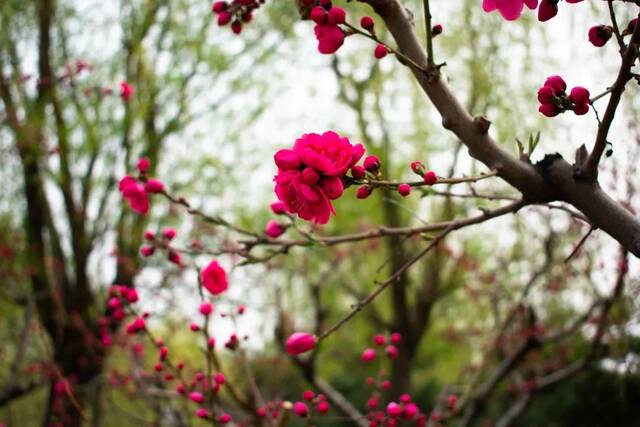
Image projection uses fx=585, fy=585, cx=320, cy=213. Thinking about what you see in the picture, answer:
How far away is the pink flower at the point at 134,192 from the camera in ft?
5.72

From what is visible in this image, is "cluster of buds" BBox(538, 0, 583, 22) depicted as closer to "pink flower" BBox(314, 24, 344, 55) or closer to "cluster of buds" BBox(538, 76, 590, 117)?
"cluster of buds" BBox(538, 76, 590, 117)

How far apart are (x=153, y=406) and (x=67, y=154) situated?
2.45 m

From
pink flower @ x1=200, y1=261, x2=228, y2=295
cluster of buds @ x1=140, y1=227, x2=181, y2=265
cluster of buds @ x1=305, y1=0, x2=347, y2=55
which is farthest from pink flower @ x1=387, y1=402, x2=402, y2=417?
cluster of buds @ x1=305, y1=0, x2=347, y2=55

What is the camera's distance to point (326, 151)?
40.7 inches

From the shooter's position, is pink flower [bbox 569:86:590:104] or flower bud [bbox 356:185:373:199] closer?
pink flower [bbox 569:86:590:104]

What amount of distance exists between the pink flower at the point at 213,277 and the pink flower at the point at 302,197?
2.42ft

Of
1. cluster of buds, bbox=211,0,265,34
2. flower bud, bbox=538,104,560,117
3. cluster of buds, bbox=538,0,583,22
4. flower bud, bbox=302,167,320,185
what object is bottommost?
flower bud, bbox=302,167,320,185

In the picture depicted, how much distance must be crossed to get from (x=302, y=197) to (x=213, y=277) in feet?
2.66

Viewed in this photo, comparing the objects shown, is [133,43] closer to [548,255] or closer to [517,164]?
[548,255]

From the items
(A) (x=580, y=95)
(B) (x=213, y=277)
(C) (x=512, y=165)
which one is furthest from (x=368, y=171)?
(B) (x=213, y=277)

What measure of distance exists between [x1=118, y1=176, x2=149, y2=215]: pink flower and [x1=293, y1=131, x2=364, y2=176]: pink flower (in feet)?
2.89

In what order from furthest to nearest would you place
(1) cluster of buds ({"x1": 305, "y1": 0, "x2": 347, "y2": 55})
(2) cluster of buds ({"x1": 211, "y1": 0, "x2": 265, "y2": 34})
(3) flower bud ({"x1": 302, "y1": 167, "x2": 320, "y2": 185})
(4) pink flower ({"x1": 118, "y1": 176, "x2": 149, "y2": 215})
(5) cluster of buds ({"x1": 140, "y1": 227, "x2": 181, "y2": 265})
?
(5) cluster of buds ({"x1": 140, "y1": 227, "x2": 181, "y2": 265}), (4) pink flower ({"x1": 118, "y1": 176, "x2": 149, "y2": 215}), (2) cluster of buds ({"x1": 211, "y1": 0, "x2": 265, "y2": 34}), (1) cluster of buds ({"x1": 305, "y1": 0, "x2": 347, "y2": 55}), (3) flower bud ({"x1": 302, "y1": 167, "x2": 320, "y2": 185})

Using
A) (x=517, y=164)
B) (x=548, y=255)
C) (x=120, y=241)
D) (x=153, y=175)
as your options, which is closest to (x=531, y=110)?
(x=548, y=255)

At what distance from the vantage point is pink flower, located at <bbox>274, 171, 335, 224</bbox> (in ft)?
3.38
